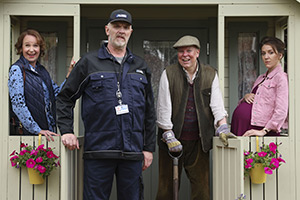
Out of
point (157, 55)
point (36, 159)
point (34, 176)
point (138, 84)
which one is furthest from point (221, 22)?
point (34, 176)

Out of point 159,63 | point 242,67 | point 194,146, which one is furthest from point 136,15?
point 194,146

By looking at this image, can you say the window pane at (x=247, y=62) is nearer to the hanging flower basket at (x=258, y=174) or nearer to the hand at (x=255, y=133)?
the hand at (x=255, y=133)

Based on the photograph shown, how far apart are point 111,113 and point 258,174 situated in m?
1.66

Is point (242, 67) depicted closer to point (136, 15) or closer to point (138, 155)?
point (136, 15)

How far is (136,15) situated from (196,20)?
0.78 metres

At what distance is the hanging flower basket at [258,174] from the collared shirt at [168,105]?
0.59m

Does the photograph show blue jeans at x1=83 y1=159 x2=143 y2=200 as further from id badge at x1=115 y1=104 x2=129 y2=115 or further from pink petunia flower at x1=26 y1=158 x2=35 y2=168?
pink petunia flower at x1=26 y1=158 x2=35 y2=168

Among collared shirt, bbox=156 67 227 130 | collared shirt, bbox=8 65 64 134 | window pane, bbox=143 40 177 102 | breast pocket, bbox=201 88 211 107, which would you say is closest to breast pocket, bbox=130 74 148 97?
collared shirt, bbox=156 67 227 130

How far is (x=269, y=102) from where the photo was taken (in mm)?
4418

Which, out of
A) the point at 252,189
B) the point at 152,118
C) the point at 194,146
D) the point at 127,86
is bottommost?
the point at 252,189

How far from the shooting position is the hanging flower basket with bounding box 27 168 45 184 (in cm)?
429

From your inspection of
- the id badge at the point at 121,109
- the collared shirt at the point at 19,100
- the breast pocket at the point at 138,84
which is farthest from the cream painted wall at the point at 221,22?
the id badge at the point at 121,109

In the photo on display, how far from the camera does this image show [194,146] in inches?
180

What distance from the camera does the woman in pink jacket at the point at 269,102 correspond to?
14.3 ft
